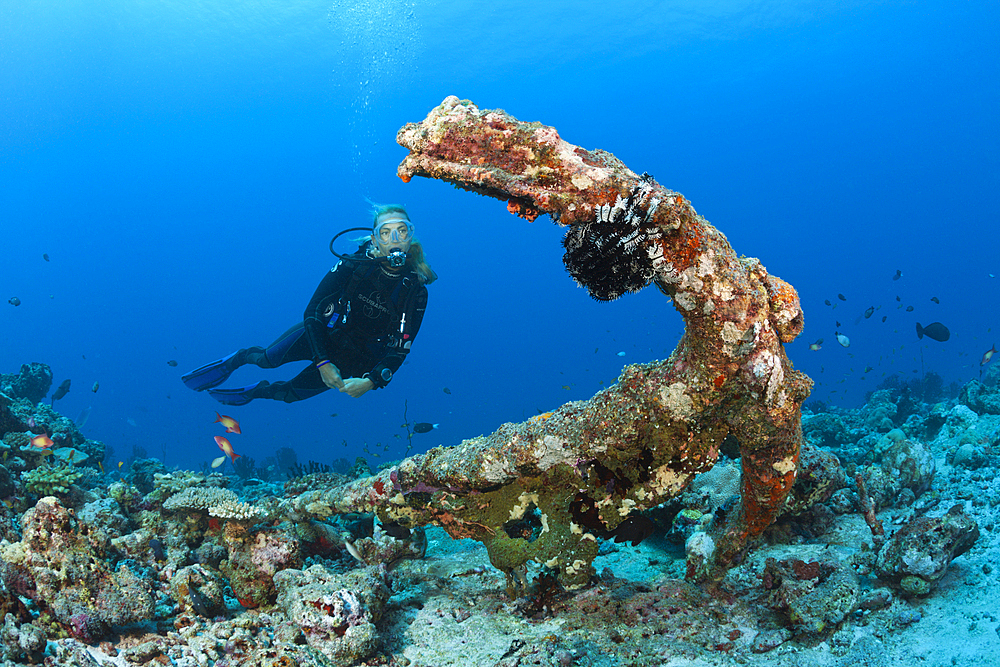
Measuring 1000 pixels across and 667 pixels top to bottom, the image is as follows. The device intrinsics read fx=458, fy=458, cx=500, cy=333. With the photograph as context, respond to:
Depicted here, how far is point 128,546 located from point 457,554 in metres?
3.54

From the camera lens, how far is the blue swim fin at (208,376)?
9555 millimetres

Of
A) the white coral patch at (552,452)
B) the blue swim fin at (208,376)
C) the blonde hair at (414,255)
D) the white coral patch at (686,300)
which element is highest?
the blonde hair at (414,255)

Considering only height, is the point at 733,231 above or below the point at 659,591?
above

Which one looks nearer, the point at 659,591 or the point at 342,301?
the point at 659,591

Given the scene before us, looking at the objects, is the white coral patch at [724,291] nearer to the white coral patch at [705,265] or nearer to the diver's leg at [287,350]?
the white coral patch at [705,265]

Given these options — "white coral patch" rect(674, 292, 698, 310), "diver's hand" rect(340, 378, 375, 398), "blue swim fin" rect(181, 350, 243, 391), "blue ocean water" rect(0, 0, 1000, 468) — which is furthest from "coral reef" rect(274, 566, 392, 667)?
"blue ocean water" rect(0, 0, 1000, 468)

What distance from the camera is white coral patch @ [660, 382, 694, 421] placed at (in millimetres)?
2893

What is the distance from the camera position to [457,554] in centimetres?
557

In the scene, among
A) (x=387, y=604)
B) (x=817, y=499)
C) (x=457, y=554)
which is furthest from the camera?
(x=457, y=554)

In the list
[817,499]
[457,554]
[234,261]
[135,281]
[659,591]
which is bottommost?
[659,591]

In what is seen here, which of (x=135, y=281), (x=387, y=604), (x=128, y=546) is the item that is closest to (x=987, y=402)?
(x=387, y=604)

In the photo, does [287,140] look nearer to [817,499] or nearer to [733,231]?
[733,231]

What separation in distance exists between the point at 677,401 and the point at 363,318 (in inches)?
266

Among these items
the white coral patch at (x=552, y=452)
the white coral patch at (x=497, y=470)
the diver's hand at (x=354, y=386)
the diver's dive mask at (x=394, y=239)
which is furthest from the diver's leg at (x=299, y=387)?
the white coral patch at (x=552, y=452)
